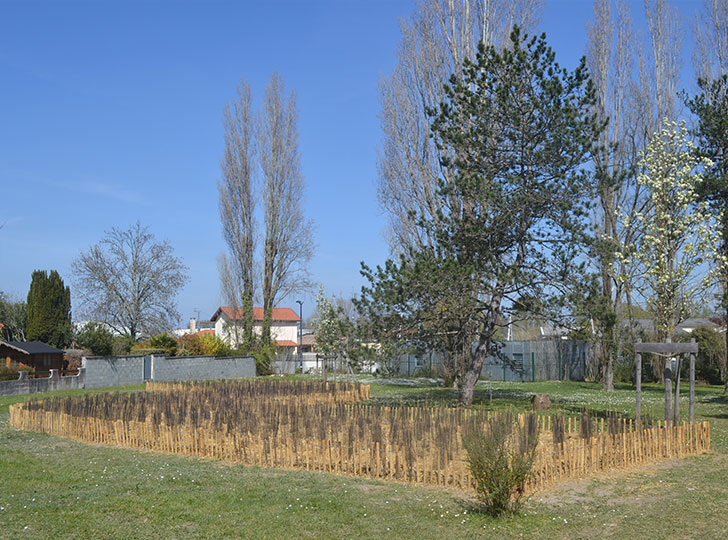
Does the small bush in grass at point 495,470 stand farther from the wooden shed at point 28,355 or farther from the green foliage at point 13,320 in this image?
the green foliage at point 13,320

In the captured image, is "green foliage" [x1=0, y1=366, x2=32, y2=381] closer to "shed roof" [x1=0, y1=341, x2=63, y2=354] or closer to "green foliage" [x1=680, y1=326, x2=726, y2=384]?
"shed roof" [x1=0, y1=341, x2=63, y2=354]

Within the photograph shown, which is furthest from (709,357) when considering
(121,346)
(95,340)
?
(121,346)

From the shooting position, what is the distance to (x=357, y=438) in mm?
10305

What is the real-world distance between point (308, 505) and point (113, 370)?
25.7m

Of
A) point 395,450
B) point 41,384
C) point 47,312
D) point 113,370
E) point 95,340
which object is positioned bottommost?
point 41,384

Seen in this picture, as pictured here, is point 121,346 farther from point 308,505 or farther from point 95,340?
point 308,505

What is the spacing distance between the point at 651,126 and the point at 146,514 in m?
27.5

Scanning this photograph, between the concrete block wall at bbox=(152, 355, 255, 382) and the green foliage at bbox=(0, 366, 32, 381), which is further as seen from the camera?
the concrete block wall at bbox=(152, 355, 255, 382)

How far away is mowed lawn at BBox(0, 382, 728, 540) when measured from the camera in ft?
22.5

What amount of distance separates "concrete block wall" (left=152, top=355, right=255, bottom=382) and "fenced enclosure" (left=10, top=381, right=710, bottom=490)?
58.3 feet

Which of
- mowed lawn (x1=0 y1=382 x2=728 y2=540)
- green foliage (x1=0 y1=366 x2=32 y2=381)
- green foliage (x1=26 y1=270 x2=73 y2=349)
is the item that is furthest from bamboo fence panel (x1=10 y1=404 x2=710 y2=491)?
green foliage (x1=26 y1=270 x2=73 y2=349)

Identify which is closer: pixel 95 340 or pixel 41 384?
pixel 41 384

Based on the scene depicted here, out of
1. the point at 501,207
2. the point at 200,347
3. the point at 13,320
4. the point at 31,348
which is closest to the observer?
the point at 501,207

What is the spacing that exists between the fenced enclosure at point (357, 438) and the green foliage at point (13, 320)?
32.1 metres
